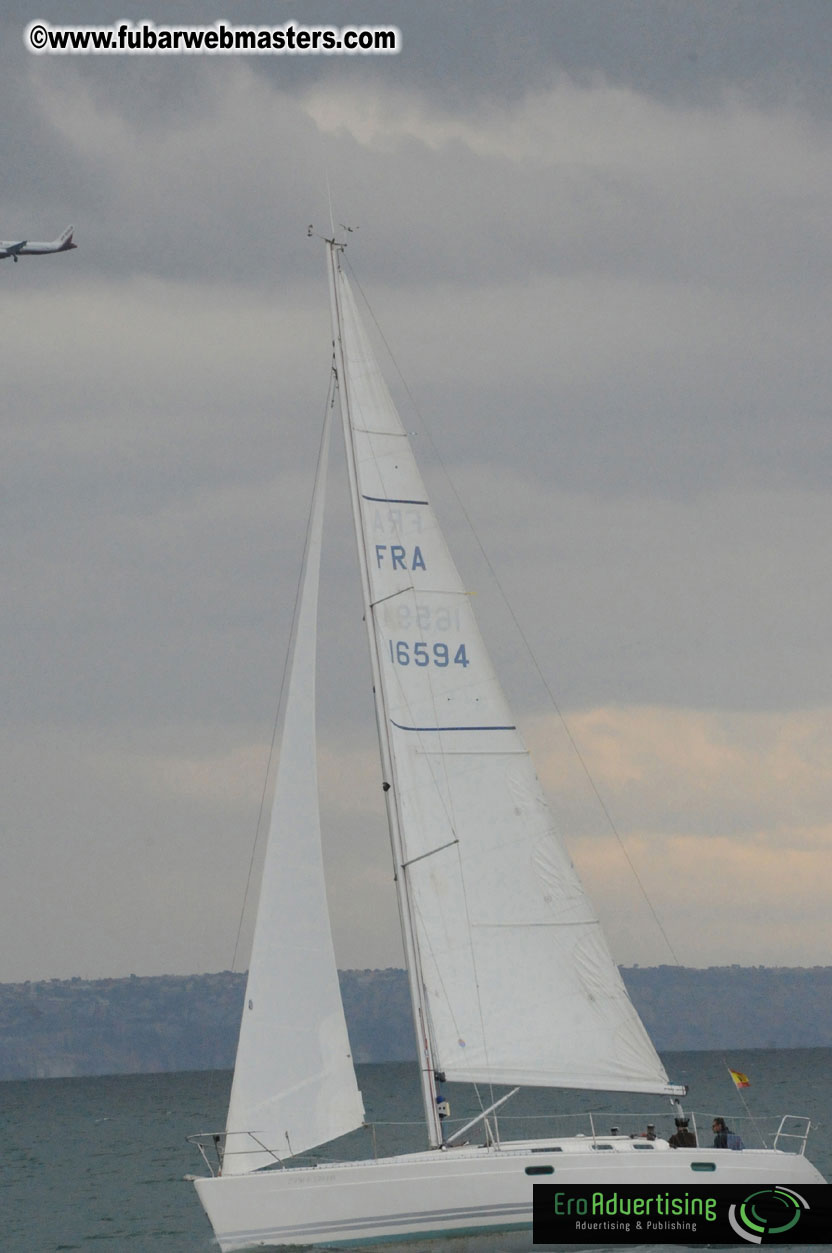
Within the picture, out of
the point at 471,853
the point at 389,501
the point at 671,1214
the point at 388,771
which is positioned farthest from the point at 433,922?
the point at 389,501

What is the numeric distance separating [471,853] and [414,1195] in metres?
4.70

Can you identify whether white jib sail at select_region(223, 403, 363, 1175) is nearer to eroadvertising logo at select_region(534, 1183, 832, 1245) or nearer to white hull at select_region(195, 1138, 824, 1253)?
white hull at select_region(195, 1138, 824, 1253)

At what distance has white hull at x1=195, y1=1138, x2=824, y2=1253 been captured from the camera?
74.3ft

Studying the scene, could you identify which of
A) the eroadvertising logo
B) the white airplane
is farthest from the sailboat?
the white airplane

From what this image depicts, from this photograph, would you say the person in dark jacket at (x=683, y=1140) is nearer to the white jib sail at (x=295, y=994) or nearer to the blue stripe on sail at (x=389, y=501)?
the white jib sail at (x=295, y=994)

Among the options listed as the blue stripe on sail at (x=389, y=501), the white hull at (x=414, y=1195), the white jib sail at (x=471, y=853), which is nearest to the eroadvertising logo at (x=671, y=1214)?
the white hull at (x=414, y=1195)

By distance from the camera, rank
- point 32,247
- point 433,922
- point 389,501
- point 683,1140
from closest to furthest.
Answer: point 683,1140, point 433,922, point 389,501, point 32,247

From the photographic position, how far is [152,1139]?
256 ft

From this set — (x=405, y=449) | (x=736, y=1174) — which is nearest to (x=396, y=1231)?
(x=736, y=1174)

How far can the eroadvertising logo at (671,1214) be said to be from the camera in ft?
74.8

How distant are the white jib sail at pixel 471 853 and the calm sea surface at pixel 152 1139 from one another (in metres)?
2.57

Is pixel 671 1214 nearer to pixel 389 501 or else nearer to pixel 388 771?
pixel 388 771

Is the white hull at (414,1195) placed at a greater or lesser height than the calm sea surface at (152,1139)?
greater

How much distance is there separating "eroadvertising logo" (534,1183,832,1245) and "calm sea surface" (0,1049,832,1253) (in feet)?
8.95
